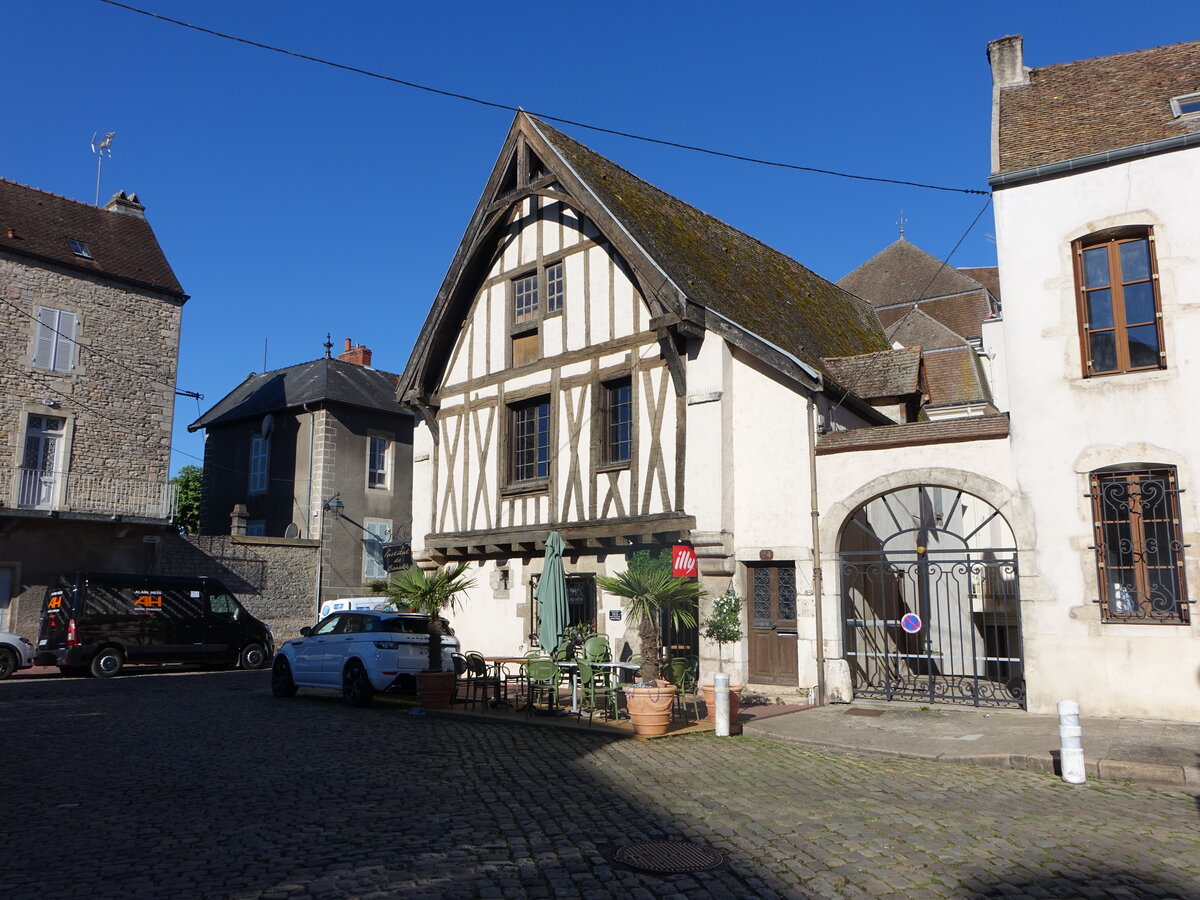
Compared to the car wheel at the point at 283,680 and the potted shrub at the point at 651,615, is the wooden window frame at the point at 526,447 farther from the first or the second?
the car wheel at the point at 283,680

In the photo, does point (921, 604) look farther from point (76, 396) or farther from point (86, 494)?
point (76, 396)

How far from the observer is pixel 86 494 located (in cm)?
2127

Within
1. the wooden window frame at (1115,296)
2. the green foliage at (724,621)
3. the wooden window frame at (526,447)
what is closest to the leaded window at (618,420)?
the wooden window frame at (526,447)

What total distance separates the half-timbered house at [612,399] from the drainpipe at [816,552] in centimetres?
6

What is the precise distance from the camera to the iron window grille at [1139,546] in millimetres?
10156

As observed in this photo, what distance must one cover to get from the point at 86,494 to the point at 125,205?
8589 millimetres

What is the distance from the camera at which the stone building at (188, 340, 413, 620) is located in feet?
82.6

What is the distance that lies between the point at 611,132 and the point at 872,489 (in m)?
5.93

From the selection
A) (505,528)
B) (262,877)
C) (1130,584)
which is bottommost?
(262,877)

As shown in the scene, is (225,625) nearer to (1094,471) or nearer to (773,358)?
(773,358)

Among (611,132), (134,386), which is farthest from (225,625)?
(611,132)

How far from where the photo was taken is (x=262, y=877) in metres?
4.88

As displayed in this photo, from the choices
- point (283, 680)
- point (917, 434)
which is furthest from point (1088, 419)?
point (283, 680)

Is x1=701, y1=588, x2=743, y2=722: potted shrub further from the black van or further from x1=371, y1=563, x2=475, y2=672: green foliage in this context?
the black van
